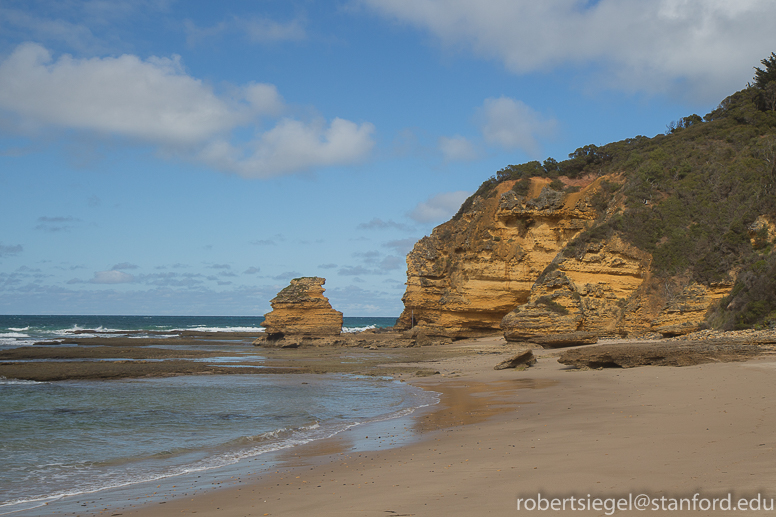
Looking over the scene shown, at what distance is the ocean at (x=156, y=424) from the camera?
7.45 meters

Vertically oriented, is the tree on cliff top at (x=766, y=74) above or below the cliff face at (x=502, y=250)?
above

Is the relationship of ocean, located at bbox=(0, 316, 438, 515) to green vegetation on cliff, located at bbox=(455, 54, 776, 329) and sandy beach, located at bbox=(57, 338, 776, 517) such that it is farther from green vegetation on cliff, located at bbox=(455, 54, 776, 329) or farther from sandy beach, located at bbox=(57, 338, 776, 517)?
green vegetation on cliff, located at bbox=(455, 54, 776, 329)

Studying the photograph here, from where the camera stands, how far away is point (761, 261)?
2033 centimetres

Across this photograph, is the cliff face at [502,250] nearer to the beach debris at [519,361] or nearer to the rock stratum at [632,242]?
the rock stratum at [632,242]

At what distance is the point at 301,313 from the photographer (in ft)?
154

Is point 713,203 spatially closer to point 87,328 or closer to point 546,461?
point 546,461

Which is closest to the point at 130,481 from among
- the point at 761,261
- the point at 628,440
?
the point at 628,440

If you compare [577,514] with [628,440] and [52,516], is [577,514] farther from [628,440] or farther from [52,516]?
[52,516]

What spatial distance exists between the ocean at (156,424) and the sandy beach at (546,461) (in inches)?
54.2

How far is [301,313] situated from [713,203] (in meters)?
32.5

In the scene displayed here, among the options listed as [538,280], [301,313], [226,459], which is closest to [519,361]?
[538,280]

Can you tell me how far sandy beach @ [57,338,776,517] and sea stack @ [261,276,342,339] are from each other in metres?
36.3

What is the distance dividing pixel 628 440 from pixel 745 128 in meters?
33.9

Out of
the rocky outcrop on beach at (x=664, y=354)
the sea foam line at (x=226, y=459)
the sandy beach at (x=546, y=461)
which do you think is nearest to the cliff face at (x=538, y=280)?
the rocky outcrop on beach at (x=664, y=354)
